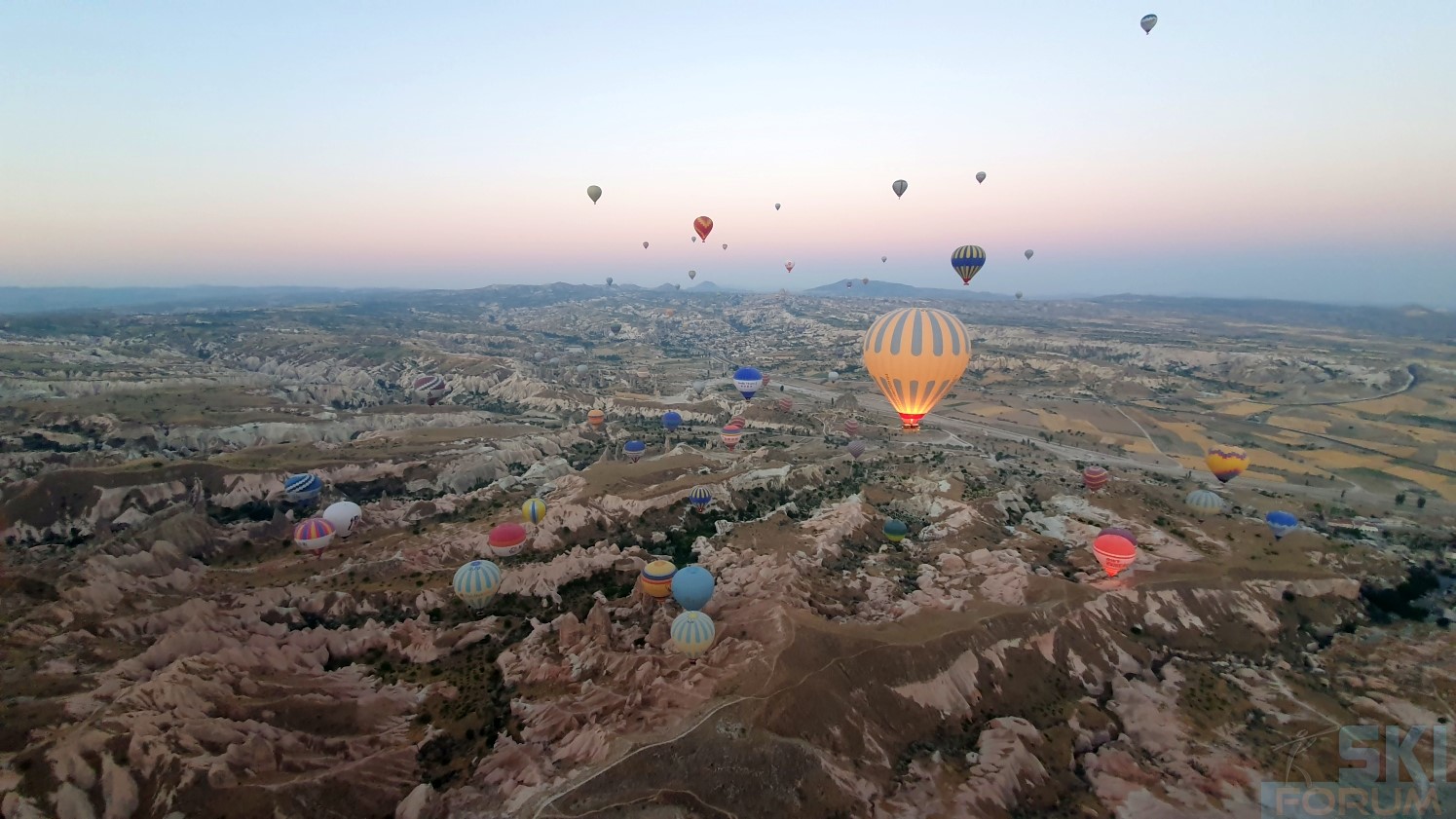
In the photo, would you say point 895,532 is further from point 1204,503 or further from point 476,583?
point 476,583

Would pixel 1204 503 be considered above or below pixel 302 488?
below

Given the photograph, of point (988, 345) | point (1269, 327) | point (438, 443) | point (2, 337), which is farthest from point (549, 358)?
point (1269, 327)

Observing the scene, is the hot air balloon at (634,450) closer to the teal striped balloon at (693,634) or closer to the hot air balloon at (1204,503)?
the teal striped balloon at (693,634)

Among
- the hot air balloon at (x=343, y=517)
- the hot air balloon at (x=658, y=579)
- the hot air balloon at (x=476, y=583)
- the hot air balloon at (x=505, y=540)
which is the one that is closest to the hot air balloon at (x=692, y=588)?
the hot air balloon at (x=658, y=579)

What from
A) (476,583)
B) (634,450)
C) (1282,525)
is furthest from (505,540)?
(1282,525)

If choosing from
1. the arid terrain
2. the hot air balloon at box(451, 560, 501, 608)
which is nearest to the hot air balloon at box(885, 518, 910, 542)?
the arid terrain

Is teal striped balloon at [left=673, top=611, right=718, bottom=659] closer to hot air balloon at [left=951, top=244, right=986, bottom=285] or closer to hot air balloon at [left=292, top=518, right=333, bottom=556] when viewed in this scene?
hot air balloon at [left=292, top=518, right=333, bottom=556]
